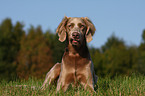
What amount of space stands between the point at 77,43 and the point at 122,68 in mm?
46635

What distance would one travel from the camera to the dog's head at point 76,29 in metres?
5.56

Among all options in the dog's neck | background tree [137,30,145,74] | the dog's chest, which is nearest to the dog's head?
the dog's neck

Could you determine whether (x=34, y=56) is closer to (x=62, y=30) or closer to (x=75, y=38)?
(x=62, y=30)

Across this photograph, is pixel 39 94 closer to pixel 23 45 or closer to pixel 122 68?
pixel 23 45

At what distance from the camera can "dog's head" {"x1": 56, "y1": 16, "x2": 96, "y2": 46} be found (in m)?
5.56

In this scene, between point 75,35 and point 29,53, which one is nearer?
point 75,35

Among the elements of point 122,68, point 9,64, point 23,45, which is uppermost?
point 23,45

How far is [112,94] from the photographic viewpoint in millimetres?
5738

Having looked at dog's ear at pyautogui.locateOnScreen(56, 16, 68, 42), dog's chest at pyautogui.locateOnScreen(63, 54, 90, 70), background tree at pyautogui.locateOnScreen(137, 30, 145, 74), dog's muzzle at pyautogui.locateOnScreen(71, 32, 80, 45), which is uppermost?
dog's ear at pyautogui.locateOnScreen(56, 16, 68, 42)

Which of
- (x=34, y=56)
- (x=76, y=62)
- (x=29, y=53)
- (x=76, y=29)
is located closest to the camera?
(x=76, y=29)

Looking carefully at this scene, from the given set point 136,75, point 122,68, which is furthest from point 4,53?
point 136,75

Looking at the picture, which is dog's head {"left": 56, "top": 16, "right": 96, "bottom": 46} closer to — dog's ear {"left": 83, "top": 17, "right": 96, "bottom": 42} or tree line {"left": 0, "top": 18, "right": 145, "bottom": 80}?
dog's ear {"left": 83, "top": 17, "right": 96, "bottom": 42}

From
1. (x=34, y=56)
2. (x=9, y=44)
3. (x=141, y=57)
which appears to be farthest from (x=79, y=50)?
(x=141, y=57)

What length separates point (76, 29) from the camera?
5.65 metres
